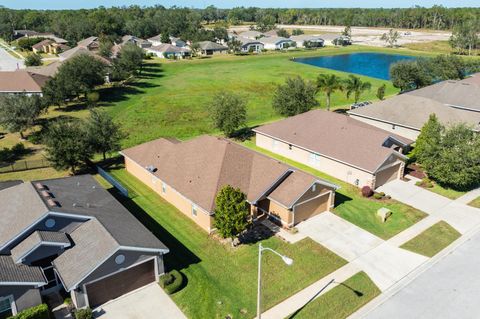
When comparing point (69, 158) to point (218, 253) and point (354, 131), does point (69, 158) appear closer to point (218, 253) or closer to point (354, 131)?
point (218, 253)

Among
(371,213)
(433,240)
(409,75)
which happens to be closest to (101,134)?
(371,213)

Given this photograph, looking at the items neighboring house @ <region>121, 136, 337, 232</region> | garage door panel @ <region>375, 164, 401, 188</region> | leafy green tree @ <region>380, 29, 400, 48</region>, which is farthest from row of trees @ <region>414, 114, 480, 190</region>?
leafy green tree @ <region>380, 29, 400, 48</region>

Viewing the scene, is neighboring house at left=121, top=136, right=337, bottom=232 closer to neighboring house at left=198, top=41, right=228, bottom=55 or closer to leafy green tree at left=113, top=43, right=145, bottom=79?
leafy green tree at left=113, top=43, right=145, bottom=79

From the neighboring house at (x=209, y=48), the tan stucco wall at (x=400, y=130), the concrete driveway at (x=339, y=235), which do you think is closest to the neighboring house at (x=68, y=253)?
the concrete driveway at (x=339, y=235)

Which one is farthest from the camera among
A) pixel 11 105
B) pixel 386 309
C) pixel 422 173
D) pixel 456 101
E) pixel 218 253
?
pixel 456 101

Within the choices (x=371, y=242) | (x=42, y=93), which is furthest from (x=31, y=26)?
(x=371, y=242)

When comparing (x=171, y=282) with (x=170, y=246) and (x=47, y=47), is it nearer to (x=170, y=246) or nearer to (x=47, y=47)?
(x=170, y=246)
